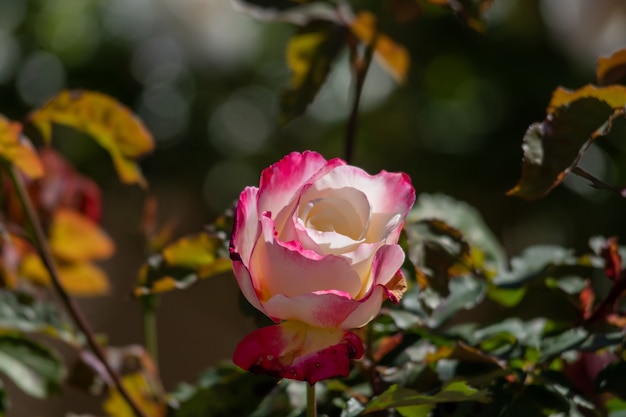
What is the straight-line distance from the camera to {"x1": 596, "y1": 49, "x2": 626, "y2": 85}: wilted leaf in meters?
0.40

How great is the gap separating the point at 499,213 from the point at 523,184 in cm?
112

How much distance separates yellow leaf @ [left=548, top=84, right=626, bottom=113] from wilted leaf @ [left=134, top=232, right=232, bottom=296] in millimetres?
157

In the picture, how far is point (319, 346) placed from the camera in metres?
0.30

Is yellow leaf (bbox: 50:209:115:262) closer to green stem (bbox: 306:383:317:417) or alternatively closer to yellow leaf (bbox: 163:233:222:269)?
yellow leaf (bbox: 163:233:222:269)

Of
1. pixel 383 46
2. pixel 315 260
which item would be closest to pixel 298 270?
pixel 315 260

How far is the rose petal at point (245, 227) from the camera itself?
0.30 m

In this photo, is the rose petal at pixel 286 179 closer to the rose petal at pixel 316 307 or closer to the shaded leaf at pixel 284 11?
the rose petal at pixel 316 307

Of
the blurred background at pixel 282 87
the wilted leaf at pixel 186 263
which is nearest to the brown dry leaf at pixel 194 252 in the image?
the wilted leaf at pixel 186 263

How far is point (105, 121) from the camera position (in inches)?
18.5

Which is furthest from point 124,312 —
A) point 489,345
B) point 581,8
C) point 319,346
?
point 319,346

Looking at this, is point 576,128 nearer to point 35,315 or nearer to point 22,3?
point 35,315

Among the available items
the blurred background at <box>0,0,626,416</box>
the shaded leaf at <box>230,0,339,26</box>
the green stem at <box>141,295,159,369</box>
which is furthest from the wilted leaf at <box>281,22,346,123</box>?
the blurred background at <box>0,0,626,416</box>

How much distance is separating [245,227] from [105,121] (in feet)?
0.64

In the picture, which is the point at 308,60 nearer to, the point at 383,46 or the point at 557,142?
the point at 383,46
